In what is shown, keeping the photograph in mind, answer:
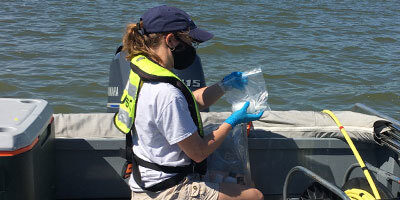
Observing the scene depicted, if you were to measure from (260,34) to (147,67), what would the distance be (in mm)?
9988

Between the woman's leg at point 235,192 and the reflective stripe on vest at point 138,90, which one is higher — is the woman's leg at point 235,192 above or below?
below

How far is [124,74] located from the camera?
4.16 metres

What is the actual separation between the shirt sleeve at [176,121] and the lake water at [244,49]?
5.87 meters

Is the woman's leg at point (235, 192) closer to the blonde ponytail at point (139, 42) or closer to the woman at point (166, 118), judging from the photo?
the woman at point (166, 118)

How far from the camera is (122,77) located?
4223 mm

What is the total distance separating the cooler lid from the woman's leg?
3.05 ft

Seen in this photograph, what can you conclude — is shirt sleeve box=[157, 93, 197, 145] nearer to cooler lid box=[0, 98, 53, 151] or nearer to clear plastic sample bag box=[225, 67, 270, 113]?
clear plastic sample bag box=[225, 67, 270, 113]

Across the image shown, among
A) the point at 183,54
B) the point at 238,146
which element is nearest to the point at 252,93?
the point at 238,146

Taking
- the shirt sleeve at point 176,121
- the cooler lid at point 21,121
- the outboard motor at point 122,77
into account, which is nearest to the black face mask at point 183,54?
the shirt sleeve at point 176,121

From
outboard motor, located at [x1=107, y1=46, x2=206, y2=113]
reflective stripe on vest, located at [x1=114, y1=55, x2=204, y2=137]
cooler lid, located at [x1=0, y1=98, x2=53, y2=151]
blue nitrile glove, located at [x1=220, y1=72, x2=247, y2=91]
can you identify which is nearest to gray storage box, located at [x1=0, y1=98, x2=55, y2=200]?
cooler lid, located at [x1=0, y1=98, x2=53, y2=151]

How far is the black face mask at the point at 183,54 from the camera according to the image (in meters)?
2.60

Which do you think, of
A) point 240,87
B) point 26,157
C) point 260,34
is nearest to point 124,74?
point 240,87

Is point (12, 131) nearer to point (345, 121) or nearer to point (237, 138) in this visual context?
point (237, 138)

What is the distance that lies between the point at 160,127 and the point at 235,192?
53 cm
